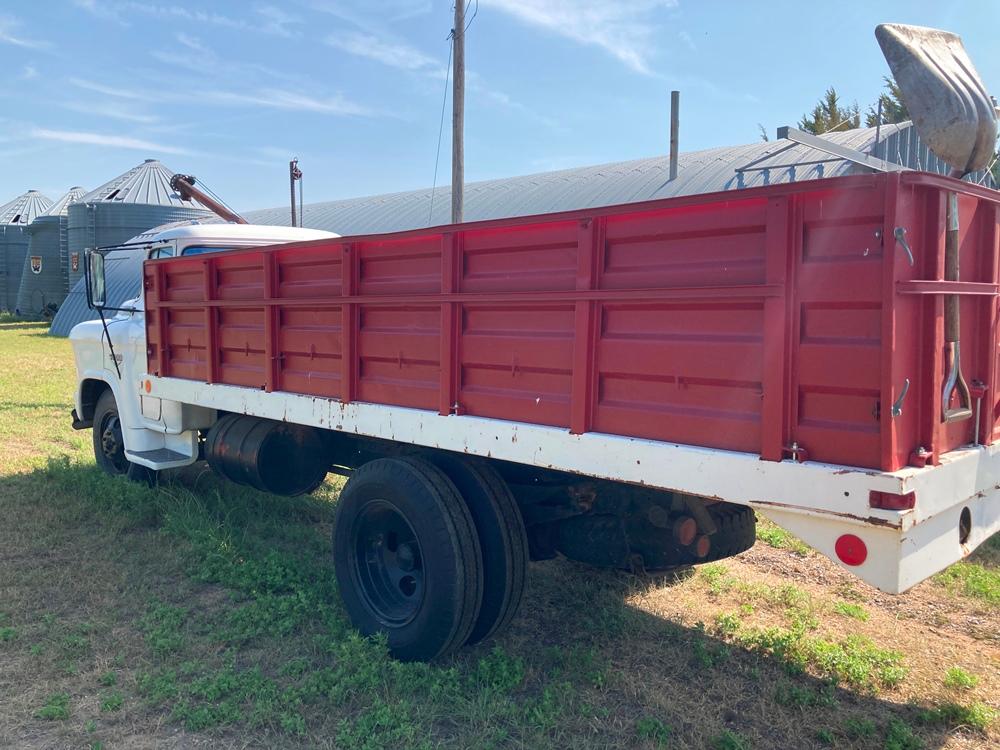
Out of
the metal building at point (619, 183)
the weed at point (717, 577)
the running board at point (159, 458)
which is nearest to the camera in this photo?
the weed at point (717, 577)

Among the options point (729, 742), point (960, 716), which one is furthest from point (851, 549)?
point (960, 716)

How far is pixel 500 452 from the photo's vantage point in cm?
327

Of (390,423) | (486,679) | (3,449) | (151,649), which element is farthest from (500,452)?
(3,449)

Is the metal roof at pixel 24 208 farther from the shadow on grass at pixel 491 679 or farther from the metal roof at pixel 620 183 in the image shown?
the shadow on grass at pixel 491 679

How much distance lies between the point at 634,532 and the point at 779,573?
191 cm

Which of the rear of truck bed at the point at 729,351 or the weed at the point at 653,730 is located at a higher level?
the rear of truck bed at the point at 729,351

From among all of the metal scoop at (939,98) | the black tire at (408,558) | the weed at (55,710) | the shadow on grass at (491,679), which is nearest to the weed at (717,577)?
the shadow on grass at (491,679)

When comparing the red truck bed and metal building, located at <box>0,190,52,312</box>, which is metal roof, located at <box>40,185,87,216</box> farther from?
the red truck bed

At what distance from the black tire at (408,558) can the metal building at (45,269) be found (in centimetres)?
3680

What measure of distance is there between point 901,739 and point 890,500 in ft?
4.25

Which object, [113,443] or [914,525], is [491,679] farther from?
[113,443]

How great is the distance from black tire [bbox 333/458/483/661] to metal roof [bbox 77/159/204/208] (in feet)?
95.6

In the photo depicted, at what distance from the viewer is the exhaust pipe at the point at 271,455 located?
5.05m

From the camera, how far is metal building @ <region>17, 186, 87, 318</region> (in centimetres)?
3566
